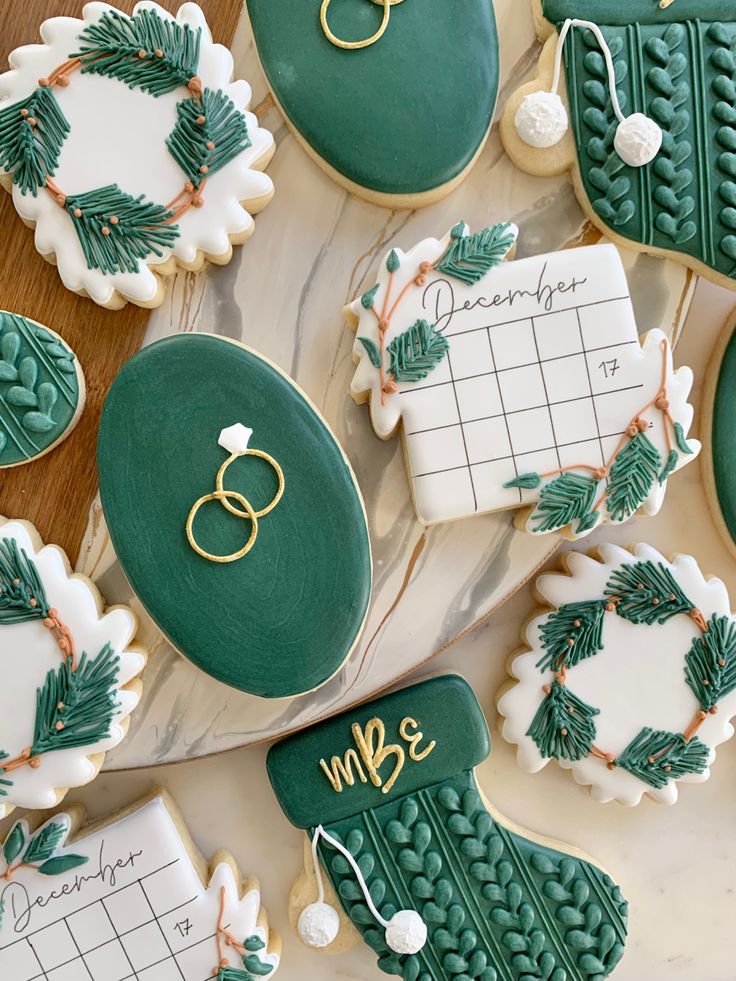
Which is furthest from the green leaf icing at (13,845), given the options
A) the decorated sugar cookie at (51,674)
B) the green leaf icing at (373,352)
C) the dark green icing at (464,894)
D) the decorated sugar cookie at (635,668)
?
the green leaf icing at (373,352)

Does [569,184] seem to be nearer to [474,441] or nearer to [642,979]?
[474,441]

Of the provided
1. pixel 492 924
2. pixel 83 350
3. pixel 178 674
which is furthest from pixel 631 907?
pixel 83 350

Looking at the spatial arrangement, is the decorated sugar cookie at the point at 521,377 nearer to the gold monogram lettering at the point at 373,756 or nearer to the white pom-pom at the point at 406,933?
the gold monogram lettering at the point at 373,756

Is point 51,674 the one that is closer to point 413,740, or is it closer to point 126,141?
point 413,740

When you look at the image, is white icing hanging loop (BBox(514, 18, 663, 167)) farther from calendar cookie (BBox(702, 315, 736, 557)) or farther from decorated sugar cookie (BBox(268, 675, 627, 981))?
decorated sugar cookie (BBox(268, 675, 627, 981))

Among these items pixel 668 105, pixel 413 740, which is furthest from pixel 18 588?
pixel 668 105
